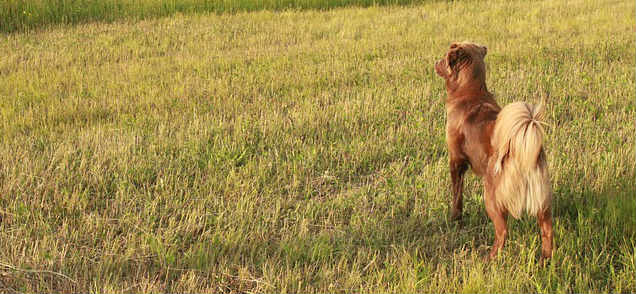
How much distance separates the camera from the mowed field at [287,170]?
3.52 meters

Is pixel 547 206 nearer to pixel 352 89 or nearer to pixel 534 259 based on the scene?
pixel 534 259

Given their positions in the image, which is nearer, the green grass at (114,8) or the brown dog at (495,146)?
the brown dog at (495,146)

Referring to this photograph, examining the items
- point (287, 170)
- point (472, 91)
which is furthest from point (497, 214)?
point (287, 170)

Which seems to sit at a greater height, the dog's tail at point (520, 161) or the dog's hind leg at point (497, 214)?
the dog's tail at point (520, 161)

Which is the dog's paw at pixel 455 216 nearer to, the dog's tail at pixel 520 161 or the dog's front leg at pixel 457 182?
the dog's front leg at pixel 457 182

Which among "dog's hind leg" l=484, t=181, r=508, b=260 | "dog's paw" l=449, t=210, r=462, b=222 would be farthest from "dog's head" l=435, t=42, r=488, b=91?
"dog's paw" l=449, t=210, r=462, b=222

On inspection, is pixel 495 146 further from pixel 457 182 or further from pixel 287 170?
pixel 287 170

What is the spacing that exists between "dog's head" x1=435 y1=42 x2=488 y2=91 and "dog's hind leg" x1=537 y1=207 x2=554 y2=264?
3.03 feet

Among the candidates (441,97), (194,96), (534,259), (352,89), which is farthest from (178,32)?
(534,259)

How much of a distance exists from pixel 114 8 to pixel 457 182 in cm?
1007

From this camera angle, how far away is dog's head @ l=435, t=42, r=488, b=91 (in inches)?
143

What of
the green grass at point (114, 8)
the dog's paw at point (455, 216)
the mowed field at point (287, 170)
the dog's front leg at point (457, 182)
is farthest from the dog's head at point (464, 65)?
the green grass at point (114, 8)

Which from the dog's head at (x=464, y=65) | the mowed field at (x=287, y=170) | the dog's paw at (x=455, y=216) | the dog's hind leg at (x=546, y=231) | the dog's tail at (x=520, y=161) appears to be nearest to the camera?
the dog's tail at (x=520, y=161)

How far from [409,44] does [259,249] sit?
6.59 meters
